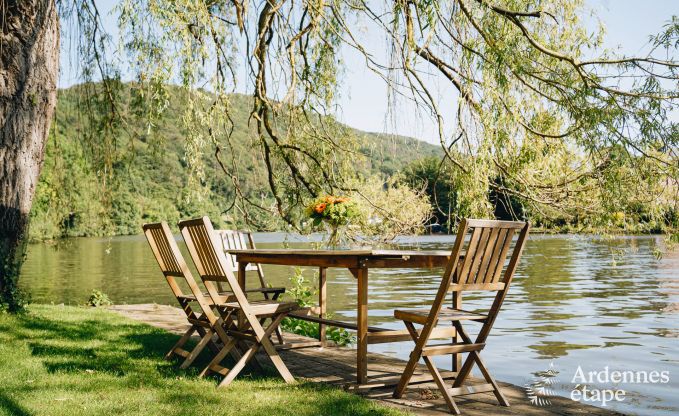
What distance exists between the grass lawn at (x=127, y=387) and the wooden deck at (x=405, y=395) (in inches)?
9.9

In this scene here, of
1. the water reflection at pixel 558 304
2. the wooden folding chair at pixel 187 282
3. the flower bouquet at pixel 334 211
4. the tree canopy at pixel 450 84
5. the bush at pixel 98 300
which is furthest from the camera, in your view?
the bush at pixel 98 300

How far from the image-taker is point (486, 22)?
5.13 m

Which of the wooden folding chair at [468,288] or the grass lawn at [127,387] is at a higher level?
the wooden folding chair at [468,288]

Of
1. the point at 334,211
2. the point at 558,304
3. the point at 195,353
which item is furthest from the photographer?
the point at 558,304

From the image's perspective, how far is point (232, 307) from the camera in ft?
14.1

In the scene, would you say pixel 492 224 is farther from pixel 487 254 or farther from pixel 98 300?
pixel 98 300

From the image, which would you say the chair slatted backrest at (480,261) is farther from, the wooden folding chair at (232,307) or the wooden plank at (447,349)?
the wooden folding chair at (232,307)

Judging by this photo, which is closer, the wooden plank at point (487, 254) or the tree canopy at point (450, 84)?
the wooden plank at point (487, 254)

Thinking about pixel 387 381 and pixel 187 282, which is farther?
pixel 187 282

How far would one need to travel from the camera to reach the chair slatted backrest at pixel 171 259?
4.55 m

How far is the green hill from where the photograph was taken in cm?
632

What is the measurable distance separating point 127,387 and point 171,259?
3.49ft

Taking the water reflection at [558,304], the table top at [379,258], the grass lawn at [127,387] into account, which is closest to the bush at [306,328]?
the water reflection at [558,304]

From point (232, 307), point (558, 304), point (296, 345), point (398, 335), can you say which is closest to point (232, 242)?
point (296, 345)
